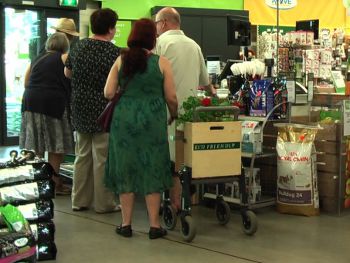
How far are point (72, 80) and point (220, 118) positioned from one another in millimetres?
1283

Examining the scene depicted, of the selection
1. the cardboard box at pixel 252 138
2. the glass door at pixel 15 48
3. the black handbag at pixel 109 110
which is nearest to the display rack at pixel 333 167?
the cardboard box at pixel 252 138

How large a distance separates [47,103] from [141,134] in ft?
4.87

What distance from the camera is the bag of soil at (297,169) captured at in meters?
4.55

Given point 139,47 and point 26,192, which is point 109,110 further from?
point 26,192

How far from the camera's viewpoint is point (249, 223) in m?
4.04

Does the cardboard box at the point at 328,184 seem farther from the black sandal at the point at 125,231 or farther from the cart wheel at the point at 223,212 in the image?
the black sandal at the point at 125,231

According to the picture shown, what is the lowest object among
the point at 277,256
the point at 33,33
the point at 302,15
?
the point at 277,256

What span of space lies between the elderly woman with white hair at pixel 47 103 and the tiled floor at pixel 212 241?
2.32 ft

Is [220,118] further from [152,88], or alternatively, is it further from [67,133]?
[67,133]

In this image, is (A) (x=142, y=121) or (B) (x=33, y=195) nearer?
(B) (x=33, y=195)

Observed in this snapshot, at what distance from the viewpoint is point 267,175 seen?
5.11 metres

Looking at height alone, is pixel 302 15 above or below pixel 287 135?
above

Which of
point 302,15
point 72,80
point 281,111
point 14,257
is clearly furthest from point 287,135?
point 302,15

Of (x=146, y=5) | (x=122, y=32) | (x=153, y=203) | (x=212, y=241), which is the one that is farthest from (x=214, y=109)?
(x=146, y=5)
